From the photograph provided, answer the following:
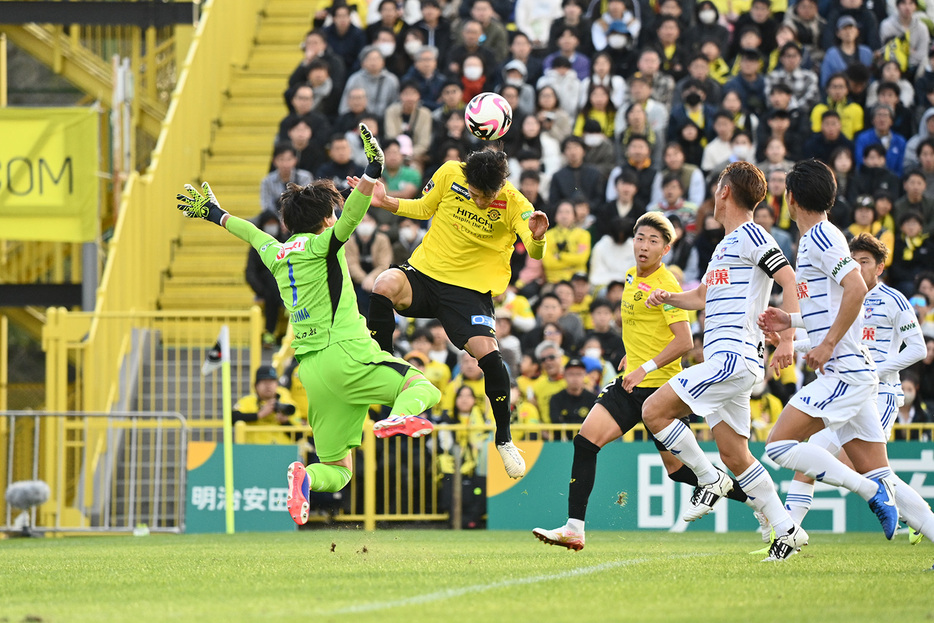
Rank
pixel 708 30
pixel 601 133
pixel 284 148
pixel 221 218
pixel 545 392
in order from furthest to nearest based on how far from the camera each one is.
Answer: pixel 708 30 < pixel 601 133 < pixel 284 148 < pixel 545 392 < pixel 221 218

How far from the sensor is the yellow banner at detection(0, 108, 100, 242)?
1645cm

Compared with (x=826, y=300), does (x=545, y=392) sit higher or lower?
lower

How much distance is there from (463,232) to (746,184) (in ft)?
7.28

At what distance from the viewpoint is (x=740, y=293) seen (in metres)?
8.45

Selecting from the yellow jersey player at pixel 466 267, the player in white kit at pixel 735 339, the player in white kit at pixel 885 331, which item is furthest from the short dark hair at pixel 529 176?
the player in white kit at pixel 735 339

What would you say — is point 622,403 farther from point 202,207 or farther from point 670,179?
point 670,179

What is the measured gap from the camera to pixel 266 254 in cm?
859

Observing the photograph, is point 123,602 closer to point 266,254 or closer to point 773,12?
point 266,254

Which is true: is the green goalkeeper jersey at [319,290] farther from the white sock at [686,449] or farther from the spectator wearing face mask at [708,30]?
the spectator wearing face mask at [708,30]

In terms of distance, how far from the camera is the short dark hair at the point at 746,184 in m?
8.59

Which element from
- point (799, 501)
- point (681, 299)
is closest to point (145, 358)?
point (681, 299)

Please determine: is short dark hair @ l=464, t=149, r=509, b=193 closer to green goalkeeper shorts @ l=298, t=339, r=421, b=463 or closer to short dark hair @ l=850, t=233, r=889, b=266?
green goalkeeper shorts @ l=298, t=339, r=421, b=463

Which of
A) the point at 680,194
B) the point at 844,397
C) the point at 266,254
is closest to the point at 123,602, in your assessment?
the point at 266,254

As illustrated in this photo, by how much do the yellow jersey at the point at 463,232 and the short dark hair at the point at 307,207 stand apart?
130 cm
